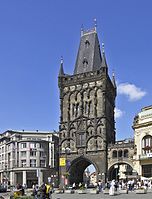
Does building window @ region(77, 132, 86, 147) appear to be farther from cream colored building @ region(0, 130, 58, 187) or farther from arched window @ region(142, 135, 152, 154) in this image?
cream colored building @ region(0, 130, 58, 187)

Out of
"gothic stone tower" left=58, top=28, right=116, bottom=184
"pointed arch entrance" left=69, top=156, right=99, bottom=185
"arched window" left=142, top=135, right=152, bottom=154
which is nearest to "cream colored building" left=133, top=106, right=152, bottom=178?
"arched window" left=142, top=135, right=152, bottom=154

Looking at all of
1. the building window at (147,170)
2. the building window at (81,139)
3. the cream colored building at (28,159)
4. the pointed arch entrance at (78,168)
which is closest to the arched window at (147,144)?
the building window at (147,170)

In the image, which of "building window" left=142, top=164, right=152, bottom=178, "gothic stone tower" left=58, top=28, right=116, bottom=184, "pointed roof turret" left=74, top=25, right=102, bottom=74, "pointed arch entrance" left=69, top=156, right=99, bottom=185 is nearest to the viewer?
"building window" left=142, top=164, right=152, bottom=178

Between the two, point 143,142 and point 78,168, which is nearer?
point 143,142

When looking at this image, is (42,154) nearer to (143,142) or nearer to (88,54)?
(88,54)

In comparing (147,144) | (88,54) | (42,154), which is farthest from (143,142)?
(42,154)

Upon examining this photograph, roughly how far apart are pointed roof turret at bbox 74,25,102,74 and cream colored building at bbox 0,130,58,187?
2870cm

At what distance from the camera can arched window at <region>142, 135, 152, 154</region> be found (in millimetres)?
74969

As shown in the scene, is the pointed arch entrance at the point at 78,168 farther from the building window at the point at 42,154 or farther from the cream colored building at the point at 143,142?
the building window at the point at 42,154

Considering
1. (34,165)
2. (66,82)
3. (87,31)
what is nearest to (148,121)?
(66,82)

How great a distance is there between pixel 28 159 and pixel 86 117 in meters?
29.9

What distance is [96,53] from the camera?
102875 mm

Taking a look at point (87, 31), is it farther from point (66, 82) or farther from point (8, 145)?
point (8, 145)

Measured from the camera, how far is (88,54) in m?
103
